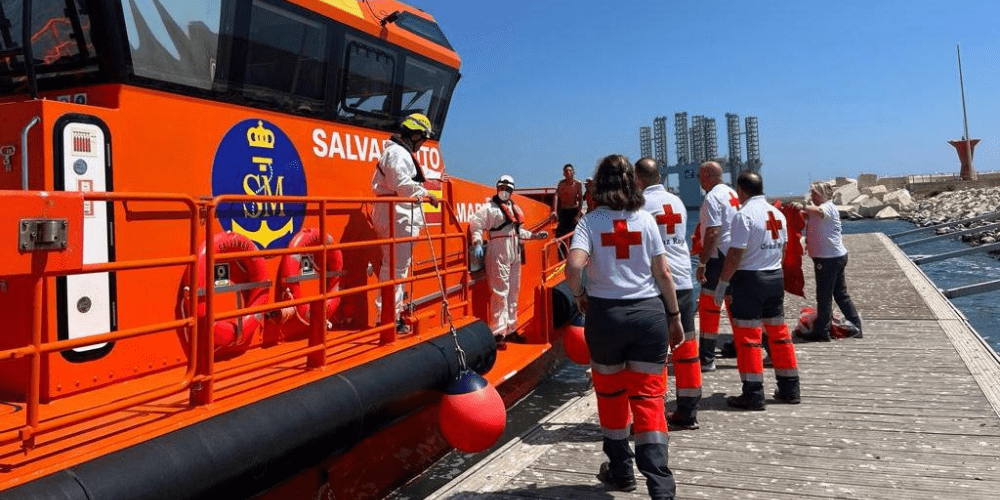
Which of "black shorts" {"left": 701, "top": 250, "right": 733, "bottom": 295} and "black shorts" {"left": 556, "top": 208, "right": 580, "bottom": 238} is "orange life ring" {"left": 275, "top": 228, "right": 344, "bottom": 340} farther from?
"black shorts" {"left": 556, "top": 208, "right": 580, "bottom": 238}

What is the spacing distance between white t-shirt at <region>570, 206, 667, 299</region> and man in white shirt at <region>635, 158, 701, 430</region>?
0.97 meters

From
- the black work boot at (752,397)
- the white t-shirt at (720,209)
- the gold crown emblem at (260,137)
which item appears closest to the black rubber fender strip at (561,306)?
the white t-shirt at (720,209)

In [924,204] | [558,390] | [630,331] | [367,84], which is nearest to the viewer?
[630,331]

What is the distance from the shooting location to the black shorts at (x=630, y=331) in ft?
10.3

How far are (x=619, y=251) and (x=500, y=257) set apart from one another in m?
3.39

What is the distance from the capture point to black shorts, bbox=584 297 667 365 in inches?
124

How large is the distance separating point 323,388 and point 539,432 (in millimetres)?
1563

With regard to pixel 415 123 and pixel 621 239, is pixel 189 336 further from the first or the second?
pixel 415 123

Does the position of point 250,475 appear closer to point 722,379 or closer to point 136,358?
point 136,358

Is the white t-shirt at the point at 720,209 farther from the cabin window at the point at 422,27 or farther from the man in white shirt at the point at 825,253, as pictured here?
the cabin window at the point at 422,27

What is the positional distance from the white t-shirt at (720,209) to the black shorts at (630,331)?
1787 millimetres

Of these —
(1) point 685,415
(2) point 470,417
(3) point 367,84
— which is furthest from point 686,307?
(3) point 367,84

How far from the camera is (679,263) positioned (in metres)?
4.20

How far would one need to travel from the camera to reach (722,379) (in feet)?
18.3
